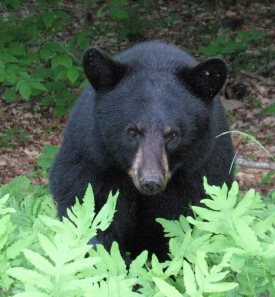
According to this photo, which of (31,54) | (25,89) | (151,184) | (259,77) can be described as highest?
(151,184)

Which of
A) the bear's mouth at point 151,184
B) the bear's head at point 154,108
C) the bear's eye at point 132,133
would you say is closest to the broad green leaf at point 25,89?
the bear's head at point 154,108

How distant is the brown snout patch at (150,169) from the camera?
11.2 ft

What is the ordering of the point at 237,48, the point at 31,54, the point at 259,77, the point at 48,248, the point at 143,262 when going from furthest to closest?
the point at 259,77 < the point at 237,48 < the point at 31,54 < the point at 143,262 < the point at 48,248

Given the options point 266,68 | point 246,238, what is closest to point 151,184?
point 246,238

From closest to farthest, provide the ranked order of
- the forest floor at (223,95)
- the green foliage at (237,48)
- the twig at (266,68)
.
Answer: the green foliage at (237,48)
the forest floor at (223,95)
the twig at (266,68)

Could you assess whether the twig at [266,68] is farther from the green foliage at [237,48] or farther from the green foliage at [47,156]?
the green foliage at [47,156]

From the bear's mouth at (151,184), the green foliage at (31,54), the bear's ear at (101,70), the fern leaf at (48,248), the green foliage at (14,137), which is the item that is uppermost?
the fern leaf at (48,248)

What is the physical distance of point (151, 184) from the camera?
340cm

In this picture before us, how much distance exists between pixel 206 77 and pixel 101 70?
622 millimetres

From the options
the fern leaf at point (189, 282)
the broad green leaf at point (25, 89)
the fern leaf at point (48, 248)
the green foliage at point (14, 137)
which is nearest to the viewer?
the fern leaf at point (189, 282)

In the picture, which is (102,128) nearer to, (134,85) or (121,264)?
(134,85)

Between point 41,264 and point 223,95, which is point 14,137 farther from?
point 41,264

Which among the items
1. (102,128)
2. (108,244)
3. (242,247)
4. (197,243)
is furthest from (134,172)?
(242,247)

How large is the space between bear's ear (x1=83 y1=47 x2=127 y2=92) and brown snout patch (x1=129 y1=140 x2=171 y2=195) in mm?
485
